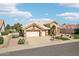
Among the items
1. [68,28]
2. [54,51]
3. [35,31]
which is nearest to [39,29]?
[35,31]

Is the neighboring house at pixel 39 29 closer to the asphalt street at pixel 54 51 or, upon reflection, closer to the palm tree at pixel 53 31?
the palm tree at pixel 53 31

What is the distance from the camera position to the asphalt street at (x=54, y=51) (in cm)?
1106

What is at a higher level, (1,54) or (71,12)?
(71,12)

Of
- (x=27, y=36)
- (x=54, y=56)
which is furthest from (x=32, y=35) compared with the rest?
(x=54, y=56)

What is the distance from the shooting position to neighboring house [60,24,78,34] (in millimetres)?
11416

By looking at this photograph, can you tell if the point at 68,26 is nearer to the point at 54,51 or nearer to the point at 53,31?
the point at 53,31

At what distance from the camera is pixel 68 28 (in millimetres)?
11516

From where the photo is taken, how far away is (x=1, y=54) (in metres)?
11.0

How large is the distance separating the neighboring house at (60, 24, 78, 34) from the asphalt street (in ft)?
1.69

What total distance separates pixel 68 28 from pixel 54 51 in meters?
1.10

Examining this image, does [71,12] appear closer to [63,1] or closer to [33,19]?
[63,1]

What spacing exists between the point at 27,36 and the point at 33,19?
73 cm

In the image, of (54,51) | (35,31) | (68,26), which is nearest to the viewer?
(54,51)

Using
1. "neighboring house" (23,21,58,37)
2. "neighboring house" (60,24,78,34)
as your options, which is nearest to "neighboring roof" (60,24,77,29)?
"neighboring house" (60,24,78,34)
